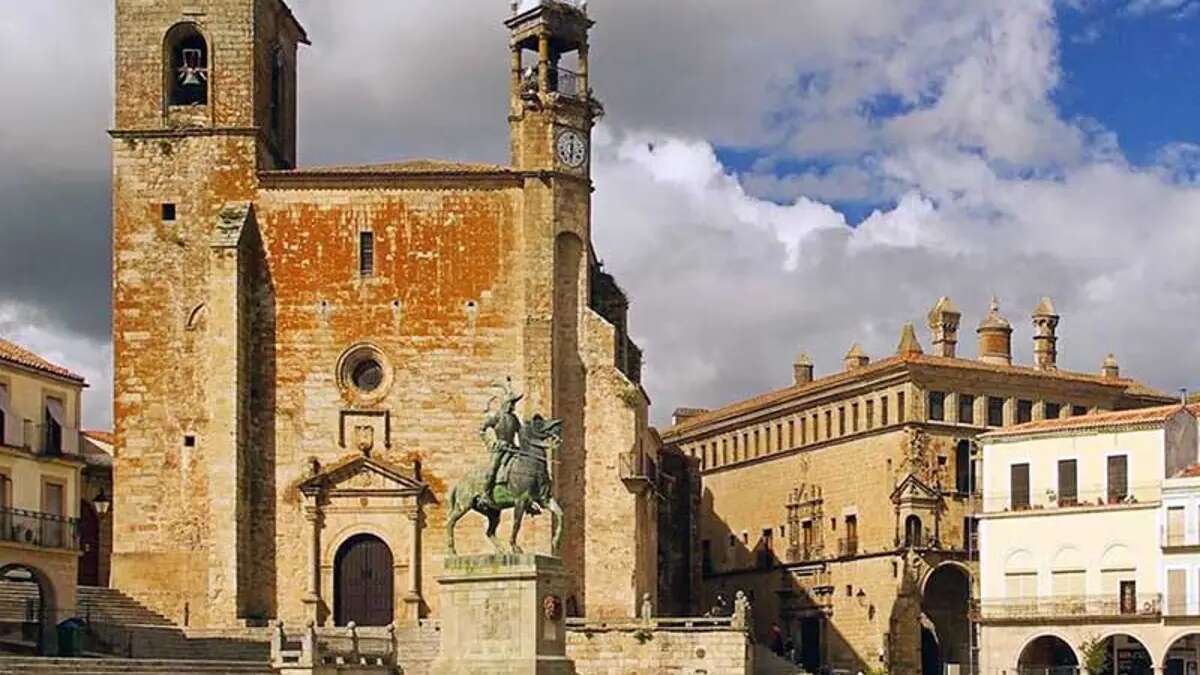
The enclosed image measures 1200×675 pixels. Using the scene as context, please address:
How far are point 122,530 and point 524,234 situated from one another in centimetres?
1217

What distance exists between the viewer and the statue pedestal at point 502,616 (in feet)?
123

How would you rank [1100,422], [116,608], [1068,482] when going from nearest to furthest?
[116,608] → [1100,422] → [1068,482]

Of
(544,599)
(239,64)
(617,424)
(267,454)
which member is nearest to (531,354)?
(617,424)

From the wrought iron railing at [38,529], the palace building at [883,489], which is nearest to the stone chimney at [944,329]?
the palace building at [883,489]

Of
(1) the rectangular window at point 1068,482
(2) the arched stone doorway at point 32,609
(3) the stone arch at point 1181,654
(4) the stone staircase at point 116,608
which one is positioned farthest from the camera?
(1) the rectangular window at point 1068,482

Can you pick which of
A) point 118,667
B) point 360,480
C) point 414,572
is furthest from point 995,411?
point 118,667

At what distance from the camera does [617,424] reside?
5653 centimetres

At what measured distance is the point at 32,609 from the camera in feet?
169

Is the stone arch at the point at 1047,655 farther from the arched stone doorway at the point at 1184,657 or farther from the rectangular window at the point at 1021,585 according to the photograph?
the arched stone doorway at the point at 1184,657

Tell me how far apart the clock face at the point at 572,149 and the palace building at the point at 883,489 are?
56.1 ft

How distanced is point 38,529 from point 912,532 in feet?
95.5

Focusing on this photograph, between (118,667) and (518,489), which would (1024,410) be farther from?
(518,489)

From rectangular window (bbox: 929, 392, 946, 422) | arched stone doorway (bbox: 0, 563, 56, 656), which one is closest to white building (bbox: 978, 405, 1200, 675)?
rectangular window (bbox: 929, 392, 946, 422)

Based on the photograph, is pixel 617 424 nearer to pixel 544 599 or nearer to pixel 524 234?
pixel 524 234
